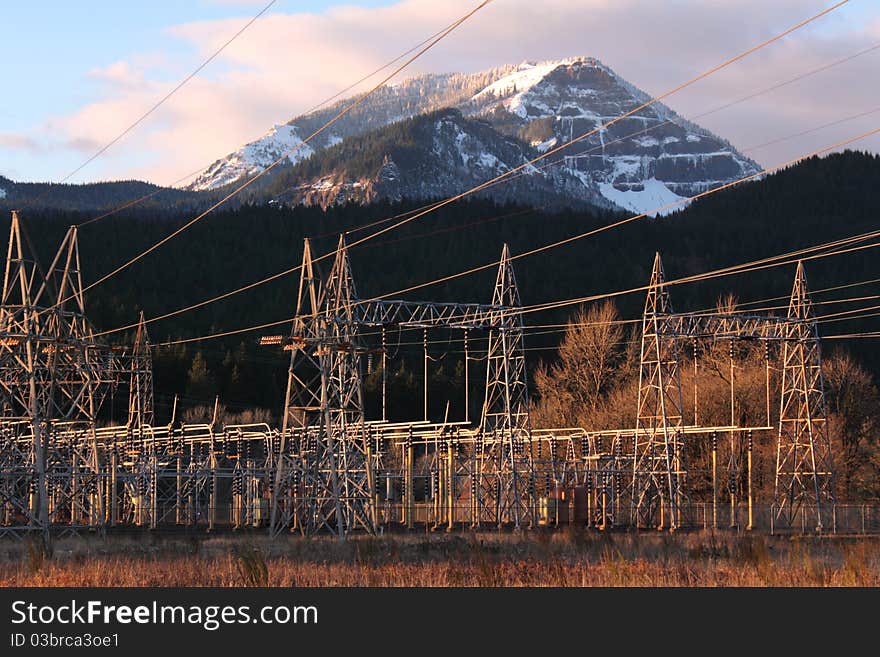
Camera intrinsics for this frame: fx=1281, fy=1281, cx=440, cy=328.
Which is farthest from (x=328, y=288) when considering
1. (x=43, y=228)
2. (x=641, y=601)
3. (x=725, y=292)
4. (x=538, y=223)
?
(x=538, y=223)

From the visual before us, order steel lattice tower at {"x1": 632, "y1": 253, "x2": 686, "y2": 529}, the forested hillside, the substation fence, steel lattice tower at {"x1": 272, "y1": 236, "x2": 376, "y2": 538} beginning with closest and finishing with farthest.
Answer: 1. steel lattice tower at {"x1": 272, "y1": 236, "x2": 376, "y2": 538}
2. the substation fence
3. steel lattice tower at {"x1": 632, "y1": 253, "x2": 686, "y2": 529}
4. the forested hillside

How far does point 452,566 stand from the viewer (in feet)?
78.7

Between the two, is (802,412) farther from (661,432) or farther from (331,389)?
(331,389)

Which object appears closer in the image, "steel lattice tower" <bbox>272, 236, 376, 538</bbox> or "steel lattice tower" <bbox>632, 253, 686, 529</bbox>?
"steel lattice tower" <bbox>272, 236, 376, 538</bbox>

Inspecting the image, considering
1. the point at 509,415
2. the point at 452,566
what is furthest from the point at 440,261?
the point at 452,566

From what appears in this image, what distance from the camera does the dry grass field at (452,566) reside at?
69.3 feet

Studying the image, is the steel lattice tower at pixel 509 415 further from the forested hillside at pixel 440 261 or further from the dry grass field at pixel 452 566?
the forested hillside at pixel 440 261

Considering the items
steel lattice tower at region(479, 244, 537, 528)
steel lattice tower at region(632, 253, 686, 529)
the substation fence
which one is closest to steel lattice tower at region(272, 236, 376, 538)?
the substation fence

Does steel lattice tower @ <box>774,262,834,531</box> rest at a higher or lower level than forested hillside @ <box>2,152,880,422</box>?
lower

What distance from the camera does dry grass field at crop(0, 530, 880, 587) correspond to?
69.3 ft

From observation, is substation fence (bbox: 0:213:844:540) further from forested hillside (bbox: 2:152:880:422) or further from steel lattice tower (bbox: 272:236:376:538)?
forested hillside (bbox: 2:152:880:422)

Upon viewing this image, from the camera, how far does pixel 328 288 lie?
43.3 meters

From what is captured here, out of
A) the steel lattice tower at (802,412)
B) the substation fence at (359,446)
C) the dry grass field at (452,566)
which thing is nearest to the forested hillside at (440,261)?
the substation fence at (359,446)

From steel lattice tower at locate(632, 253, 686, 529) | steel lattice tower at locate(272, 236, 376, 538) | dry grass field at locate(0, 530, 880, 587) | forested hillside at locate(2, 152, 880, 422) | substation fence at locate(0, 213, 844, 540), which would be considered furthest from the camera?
forested hillside at locate(2, 152, 880, 422)
